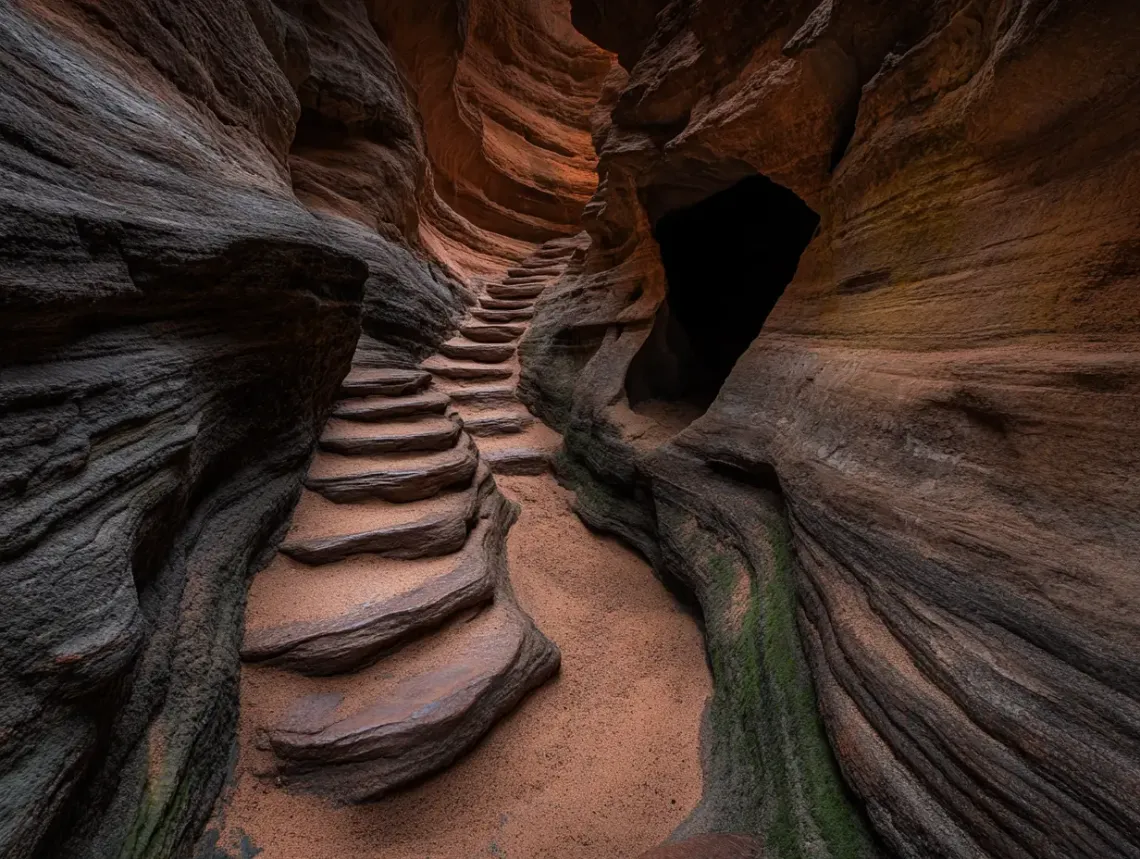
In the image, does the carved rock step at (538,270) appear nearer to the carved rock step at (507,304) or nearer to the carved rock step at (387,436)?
the carved rock step at (507,304)

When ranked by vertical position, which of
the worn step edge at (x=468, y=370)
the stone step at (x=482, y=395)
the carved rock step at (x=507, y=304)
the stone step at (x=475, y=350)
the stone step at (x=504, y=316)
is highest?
the carved rock step at (x=507, y=304)

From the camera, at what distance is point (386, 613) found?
3273 mm

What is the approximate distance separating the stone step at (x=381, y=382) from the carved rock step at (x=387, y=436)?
1.73 feet

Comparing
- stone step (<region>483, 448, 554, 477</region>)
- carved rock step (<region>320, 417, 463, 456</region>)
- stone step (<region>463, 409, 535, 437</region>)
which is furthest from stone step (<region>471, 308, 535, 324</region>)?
carved rock step (<region>320, 417, 463, 456</region>)

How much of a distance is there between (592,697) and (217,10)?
23.4 feet

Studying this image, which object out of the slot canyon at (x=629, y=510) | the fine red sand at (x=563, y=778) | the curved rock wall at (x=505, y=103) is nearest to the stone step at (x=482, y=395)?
the slot canyon at (x=629, y=510)

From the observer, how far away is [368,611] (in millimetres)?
3275

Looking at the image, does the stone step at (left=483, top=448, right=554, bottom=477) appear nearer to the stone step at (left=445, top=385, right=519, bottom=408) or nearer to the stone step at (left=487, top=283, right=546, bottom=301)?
the stone step at (left=445, top=385, right=519, bottom=408)

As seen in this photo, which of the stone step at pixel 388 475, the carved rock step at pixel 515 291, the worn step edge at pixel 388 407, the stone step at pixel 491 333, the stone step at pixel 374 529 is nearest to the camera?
the stone step at pixel 374 529

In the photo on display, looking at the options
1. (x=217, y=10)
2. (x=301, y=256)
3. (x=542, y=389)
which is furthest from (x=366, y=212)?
(x=301, y=256)

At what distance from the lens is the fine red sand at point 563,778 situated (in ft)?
8.41

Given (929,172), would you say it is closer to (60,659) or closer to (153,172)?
(153,172)

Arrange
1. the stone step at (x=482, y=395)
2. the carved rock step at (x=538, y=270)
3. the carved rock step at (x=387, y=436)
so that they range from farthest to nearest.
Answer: the carved rock step at (x=538, y=270)
the stone step at (x=482, y=395)
the carved rock step at (x=387, y=436)

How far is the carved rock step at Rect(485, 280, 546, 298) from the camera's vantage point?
10.5 metres
